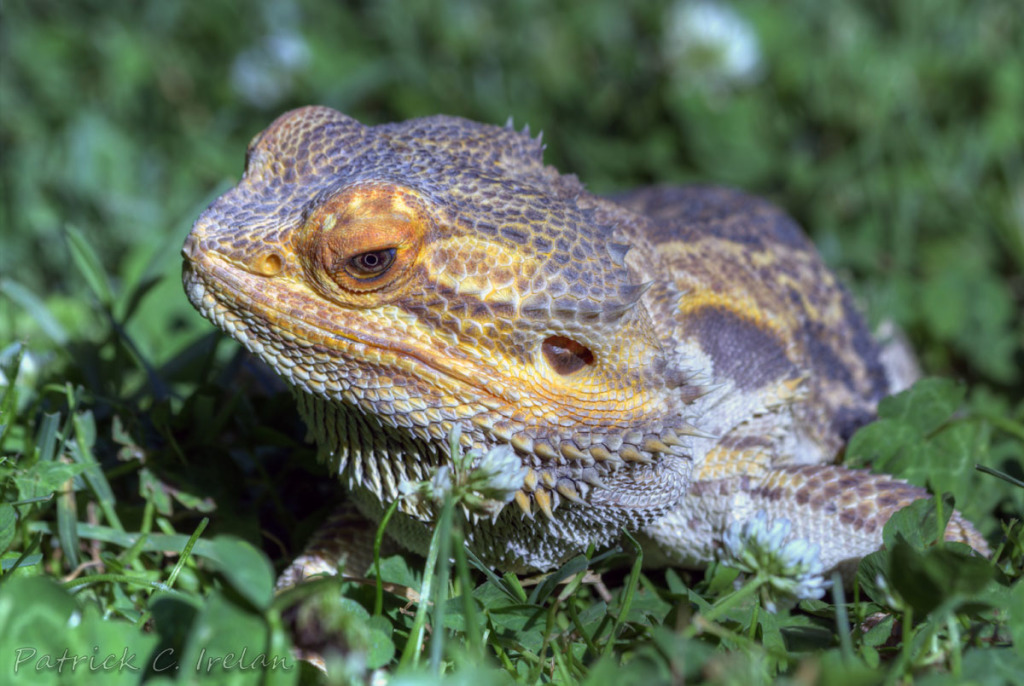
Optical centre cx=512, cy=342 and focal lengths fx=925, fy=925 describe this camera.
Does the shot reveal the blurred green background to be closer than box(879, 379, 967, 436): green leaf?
No

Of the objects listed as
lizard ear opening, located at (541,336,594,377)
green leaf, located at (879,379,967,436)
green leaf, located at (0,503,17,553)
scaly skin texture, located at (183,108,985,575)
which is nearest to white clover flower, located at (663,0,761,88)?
green leaf, located at (879,379,967,436)

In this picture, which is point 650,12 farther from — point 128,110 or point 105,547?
point 105,547

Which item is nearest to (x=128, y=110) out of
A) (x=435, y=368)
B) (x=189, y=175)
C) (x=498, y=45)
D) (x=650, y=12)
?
(x=189, y=175)

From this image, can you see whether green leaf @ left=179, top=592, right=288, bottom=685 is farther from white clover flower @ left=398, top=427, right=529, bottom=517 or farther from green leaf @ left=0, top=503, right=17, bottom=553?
green leaf @ left=0, top=503, right=17, bottom=553

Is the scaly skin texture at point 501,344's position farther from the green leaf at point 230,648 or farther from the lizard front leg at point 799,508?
the green leaf at point 230,648

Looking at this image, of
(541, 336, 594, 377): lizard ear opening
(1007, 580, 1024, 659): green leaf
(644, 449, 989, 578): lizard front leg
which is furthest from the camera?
(644, 449, 989, 578): lizard front leg

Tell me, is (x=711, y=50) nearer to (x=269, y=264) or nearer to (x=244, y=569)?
(x=269, y=264)

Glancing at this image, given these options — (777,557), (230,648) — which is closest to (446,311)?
(230,648)
